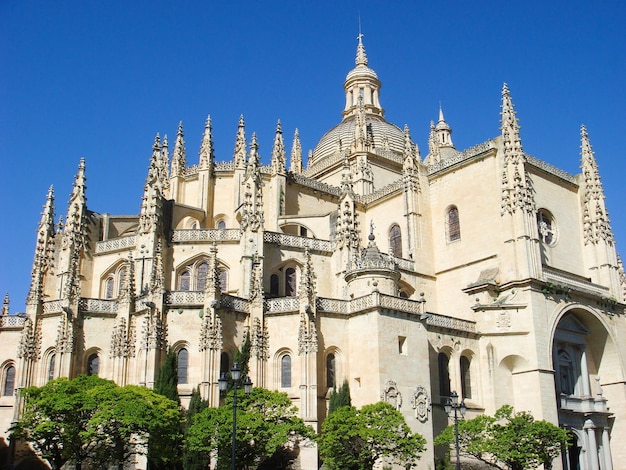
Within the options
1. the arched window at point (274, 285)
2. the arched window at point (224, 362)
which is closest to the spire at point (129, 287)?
the arched window at point (224, 362)

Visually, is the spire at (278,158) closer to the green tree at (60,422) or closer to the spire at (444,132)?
the green tree at (60,422)

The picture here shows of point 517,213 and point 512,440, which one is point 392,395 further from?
point 517,213

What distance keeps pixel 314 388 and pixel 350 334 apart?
142 inches

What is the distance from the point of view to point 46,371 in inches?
1527

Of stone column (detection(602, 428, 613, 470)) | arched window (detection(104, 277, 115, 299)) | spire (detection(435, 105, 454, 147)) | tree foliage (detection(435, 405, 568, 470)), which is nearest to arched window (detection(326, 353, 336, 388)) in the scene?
tree foliage (detection(435, 405, 568, 470))

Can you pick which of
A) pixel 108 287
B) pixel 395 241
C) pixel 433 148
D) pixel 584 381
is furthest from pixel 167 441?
pixel 433 148

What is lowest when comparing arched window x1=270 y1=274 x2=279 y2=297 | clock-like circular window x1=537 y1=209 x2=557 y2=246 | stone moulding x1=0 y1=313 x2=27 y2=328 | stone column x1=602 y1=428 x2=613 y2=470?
stone column x1=602 y1=428 x2=613 y2=470

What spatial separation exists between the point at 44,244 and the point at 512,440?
2856 centimetres

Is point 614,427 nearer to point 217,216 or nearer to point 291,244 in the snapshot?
point 291,244

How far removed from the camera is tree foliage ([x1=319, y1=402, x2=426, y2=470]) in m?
31.1

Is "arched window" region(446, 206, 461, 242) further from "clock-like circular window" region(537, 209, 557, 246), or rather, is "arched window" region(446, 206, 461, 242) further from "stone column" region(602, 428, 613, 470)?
"stone column" region(602, 428, 613, 470)

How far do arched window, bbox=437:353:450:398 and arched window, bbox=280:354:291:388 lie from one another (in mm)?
8527

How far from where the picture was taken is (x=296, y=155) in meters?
67.4

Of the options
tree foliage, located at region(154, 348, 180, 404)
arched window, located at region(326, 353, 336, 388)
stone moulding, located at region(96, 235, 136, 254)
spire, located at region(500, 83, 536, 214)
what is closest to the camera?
tree foliage, located at region(154, 348, 180, 404)
